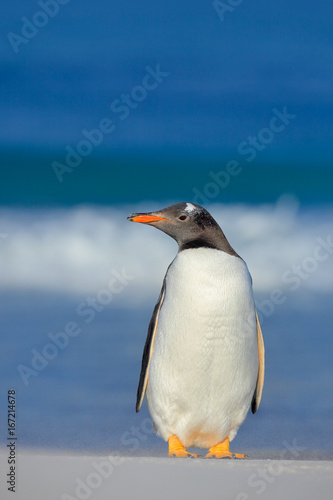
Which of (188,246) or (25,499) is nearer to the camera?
(25,499)

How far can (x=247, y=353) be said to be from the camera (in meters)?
5.59

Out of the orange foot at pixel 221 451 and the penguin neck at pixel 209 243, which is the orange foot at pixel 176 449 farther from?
the penguin neck at pixel 209 243

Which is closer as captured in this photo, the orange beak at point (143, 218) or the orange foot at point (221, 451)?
the orange foot at point (221, 451)

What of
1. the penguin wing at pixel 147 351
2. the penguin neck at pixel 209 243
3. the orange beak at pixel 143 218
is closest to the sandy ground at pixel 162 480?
the penguin wing at pixel 147 351

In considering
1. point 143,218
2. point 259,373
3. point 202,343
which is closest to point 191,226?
point 143,218

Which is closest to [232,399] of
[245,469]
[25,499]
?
[245,469]

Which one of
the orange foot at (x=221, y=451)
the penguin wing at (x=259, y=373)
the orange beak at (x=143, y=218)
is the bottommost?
the orange foot at (x=221, y=451)

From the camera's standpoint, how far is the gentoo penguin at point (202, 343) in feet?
17.8

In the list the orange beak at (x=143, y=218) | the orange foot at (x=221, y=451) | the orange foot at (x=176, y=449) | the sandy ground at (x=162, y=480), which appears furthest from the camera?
the orange beak at (x=143, y=218)

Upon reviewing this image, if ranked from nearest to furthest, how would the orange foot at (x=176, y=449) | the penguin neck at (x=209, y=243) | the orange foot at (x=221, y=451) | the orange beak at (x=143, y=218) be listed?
the orange foot at (x=176, y=449)
the orange foot at (x=221, y=451)
the penguin neck at (x=209, y=243)
the orange beak at (x=143, y=218)

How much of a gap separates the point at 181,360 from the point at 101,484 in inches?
53.7

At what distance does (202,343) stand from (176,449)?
84 centimetres

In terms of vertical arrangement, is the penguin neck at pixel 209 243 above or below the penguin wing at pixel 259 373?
above

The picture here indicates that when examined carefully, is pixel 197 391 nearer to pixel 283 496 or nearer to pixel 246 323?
pixel 246 323
